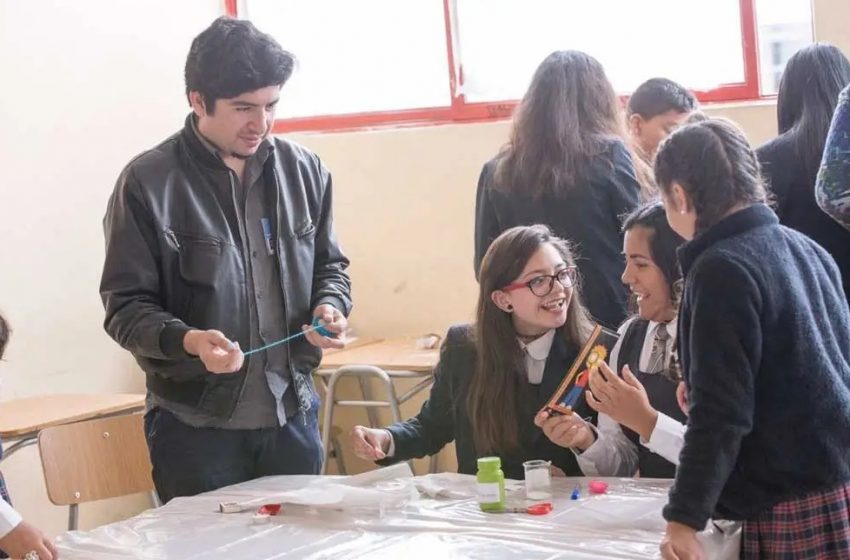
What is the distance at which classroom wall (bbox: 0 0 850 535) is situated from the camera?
14.1 feet

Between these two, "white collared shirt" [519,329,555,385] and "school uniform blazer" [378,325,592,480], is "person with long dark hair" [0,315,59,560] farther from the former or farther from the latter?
"white collared shirt" [519,329,555,385]

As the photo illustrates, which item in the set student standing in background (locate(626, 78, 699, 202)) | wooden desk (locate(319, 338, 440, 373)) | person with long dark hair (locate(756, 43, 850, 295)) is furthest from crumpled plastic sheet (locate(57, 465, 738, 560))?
wooden desk (locate(319, 338, 440, 373))

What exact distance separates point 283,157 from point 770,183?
45.1 inches

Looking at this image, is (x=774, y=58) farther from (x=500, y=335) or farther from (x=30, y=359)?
(x=30, y=359)

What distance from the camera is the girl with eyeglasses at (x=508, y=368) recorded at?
8.62 ft

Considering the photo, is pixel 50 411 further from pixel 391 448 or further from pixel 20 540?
pixel 20 540

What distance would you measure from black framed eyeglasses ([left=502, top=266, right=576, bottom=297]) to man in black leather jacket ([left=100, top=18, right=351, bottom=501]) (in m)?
0.40

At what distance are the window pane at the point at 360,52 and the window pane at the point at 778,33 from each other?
4.04 feet

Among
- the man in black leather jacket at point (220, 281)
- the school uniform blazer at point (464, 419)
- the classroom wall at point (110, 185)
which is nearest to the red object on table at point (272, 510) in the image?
the man in black leather jacket at point (220, 281)

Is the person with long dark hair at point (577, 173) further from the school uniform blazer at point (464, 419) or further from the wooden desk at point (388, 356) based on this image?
the wooden desk at point (388, 356)

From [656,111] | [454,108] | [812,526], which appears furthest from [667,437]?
[454,108]

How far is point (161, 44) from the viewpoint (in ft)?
16.2

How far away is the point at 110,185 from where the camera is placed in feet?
15.4

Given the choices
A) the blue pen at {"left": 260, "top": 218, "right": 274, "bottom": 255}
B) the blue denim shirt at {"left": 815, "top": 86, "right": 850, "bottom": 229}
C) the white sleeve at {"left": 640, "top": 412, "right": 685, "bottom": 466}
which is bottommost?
the white sleeve at {"left": 640, "top": 412, "right": 685, "bottom": 466}
